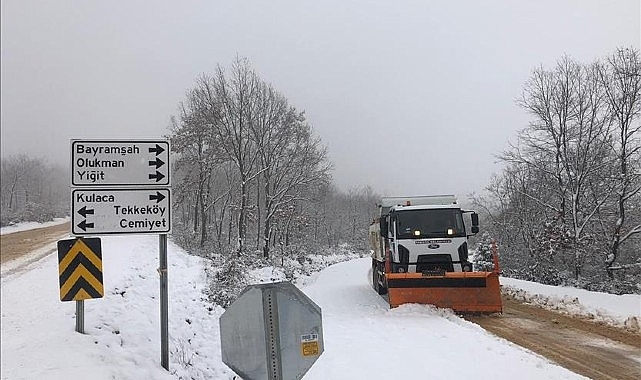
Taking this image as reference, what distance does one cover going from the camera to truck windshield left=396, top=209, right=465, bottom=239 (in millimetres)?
14031

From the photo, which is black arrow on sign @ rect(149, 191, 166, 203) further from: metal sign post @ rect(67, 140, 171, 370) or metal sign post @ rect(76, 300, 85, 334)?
A: metal sign post @ rect(76, 300, 85, 334)

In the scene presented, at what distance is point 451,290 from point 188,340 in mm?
7380

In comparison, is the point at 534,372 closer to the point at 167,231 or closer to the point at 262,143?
the point at 167,231

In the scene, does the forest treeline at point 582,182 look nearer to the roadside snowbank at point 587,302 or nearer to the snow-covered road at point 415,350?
the roadside snowbank at point 587,302

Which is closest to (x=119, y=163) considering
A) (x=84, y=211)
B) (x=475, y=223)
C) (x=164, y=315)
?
(x=84, y=211)

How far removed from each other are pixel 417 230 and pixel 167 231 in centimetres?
921

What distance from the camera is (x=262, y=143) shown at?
58.4 feet

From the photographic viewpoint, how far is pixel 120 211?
19.5 ft

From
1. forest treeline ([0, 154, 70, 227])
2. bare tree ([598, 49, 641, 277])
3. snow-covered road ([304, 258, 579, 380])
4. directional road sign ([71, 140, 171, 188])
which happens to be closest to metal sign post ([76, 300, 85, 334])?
directional road sign ([71, 140, 171, 188])

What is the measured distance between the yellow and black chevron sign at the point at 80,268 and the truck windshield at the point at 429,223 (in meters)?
9.45

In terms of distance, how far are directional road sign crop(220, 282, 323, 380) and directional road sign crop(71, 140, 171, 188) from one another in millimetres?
3575

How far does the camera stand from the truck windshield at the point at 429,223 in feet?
46.0

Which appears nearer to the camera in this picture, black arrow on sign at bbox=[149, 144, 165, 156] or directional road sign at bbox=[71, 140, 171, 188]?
directional road sign at bbox=[71, 140, 171, 188]

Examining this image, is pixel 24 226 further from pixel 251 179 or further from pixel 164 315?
pixel 164 315
